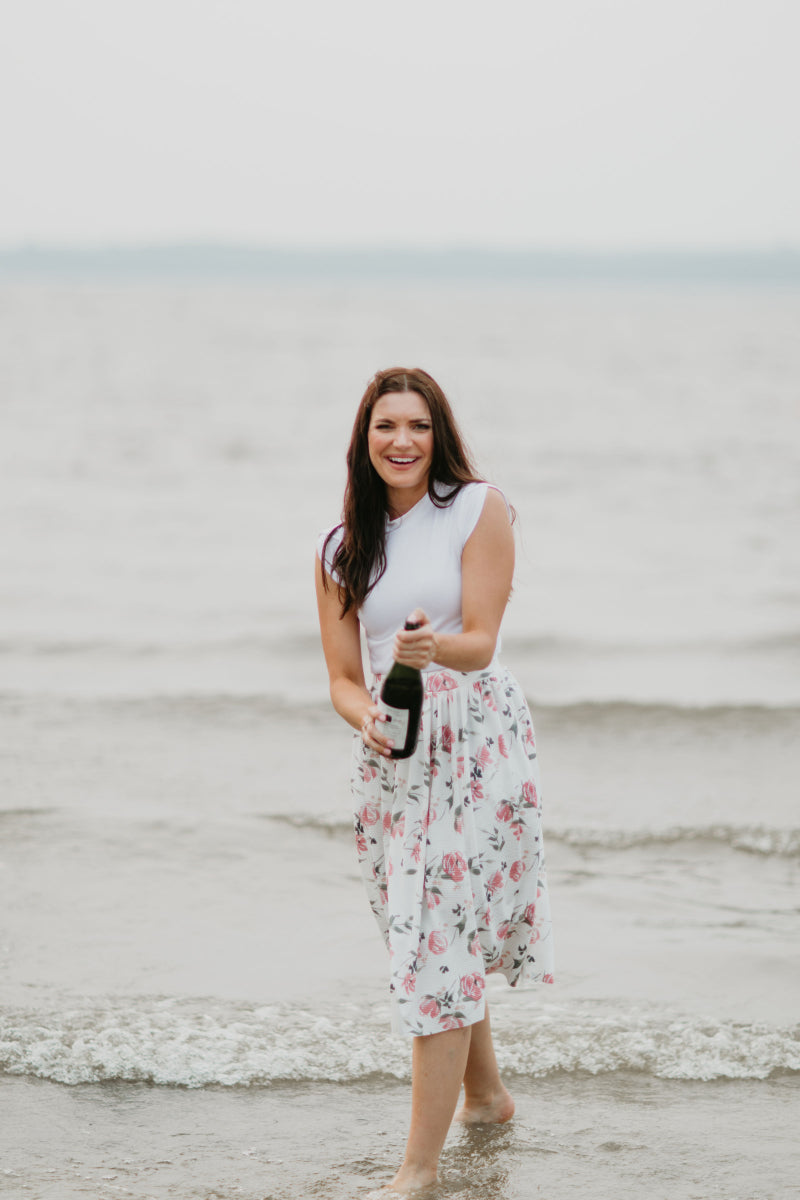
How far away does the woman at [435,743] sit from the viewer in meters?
3.60

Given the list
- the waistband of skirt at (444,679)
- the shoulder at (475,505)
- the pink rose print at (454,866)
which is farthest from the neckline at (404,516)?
the pink rose print at (454,866)

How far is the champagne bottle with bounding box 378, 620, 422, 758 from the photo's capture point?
350 centimetres

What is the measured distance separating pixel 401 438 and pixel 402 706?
0.75 metres

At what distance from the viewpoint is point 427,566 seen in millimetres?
3680

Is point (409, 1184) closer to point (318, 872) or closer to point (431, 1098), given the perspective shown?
point (431, 1098)

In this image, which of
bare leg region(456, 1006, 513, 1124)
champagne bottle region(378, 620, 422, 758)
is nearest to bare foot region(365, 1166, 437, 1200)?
bare leg region(456, 1006, 513, 1124)

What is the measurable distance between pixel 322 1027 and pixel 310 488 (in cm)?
1889

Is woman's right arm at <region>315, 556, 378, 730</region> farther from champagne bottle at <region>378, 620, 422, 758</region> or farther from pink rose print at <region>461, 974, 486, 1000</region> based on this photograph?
pink rose print at <region>461, 974, 486, 1000</region>

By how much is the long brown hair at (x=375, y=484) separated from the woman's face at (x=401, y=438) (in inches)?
0.9

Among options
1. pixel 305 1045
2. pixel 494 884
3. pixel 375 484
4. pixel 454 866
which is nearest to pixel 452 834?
pixel 454 866

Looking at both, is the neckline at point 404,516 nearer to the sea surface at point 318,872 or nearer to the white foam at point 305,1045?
the sea surface at point 318,872

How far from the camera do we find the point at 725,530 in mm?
18625

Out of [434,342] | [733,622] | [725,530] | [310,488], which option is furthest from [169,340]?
[733,622]

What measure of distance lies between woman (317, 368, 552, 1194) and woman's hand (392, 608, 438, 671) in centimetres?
12
